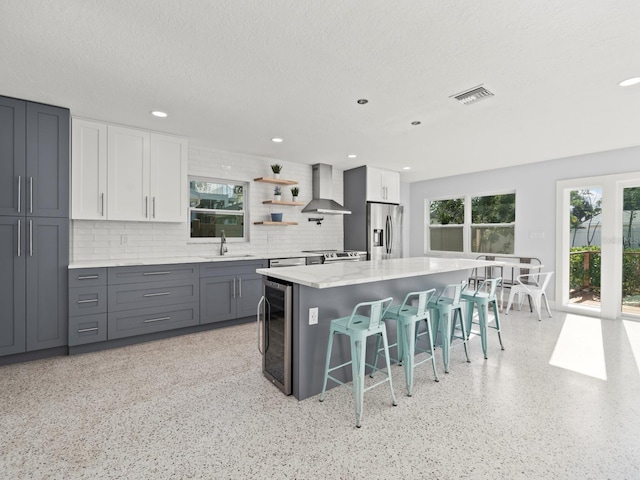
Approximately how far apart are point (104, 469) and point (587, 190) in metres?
6.65

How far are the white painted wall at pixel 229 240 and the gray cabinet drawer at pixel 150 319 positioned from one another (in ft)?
2.77

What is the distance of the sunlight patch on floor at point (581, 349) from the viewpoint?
3082 millimetres

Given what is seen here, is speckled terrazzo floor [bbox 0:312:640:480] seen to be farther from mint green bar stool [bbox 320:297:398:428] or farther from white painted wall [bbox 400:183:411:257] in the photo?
white painted wall [bbox 400:183:411:257]

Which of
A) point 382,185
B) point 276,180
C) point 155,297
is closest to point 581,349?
point 382,185

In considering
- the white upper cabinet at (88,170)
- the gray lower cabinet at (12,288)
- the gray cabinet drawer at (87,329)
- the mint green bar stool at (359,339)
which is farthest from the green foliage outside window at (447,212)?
the gray lower cabinet at (12,288)

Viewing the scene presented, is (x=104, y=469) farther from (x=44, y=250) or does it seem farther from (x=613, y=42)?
(x=613, y=42)

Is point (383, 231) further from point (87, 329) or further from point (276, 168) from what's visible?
point (87, 329)

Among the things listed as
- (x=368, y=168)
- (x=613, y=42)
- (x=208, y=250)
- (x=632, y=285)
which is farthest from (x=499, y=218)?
(x=208, y=250)

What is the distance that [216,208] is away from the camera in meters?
5.04

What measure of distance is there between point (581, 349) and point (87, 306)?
17.4 feet

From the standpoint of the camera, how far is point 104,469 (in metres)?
1.75

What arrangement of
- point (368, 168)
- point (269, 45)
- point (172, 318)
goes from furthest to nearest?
point (368, 168)
point (172, 318)
point (269, 45)

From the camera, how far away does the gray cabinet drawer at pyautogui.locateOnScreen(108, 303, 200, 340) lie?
11.7 ft

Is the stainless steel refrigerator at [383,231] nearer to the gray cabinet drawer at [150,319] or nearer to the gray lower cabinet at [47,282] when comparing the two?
the gray cabinet drawer at [150,319]
